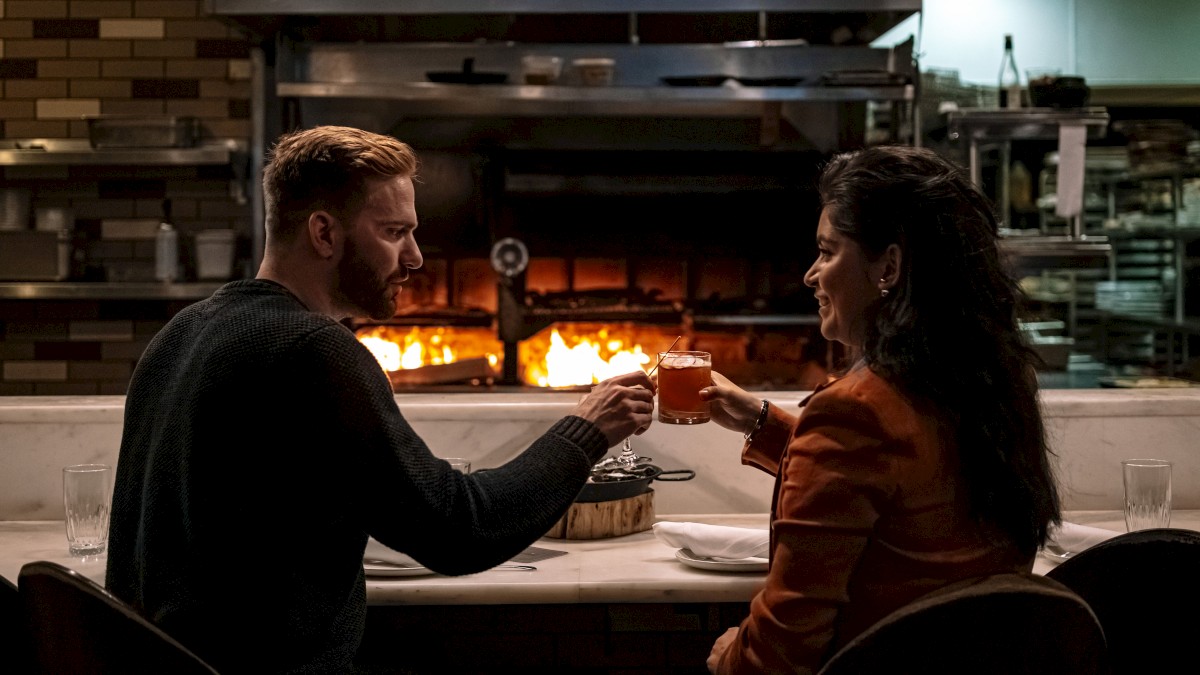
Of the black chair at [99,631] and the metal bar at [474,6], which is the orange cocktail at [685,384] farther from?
the metal bar at [474,6]

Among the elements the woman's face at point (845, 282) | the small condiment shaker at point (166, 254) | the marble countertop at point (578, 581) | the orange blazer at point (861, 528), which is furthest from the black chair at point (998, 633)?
the small condiment shaker at point (166, 254)

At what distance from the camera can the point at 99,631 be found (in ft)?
4.31

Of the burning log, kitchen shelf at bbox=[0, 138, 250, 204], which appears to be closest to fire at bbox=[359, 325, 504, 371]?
the burning log

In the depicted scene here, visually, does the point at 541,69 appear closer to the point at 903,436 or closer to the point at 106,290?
the point at 106,290

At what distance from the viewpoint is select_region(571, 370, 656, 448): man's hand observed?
1.88 metres

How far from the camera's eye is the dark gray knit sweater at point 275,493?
156 centimetres

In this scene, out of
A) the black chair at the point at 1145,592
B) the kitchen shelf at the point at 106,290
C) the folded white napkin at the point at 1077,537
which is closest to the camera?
the black chair at the point at 1145,592

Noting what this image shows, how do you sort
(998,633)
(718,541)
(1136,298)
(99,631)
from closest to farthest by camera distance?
(998,633) < (99,631) < (718,541) < (1136,298)

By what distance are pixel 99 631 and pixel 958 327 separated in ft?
3.72

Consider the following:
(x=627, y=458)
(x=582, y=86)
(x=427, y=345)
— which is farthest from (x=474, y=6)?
(x=627, y=458)

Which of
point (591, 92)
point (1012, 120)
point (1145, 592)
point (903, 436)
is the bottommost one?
point (1145, 592)

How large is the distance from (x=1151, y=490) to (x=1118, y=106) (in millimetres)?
4897

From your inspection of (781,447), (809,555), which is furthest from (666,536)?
(809,555)

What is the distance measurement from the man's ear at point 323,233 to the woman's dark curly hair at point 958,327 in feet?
2.50
